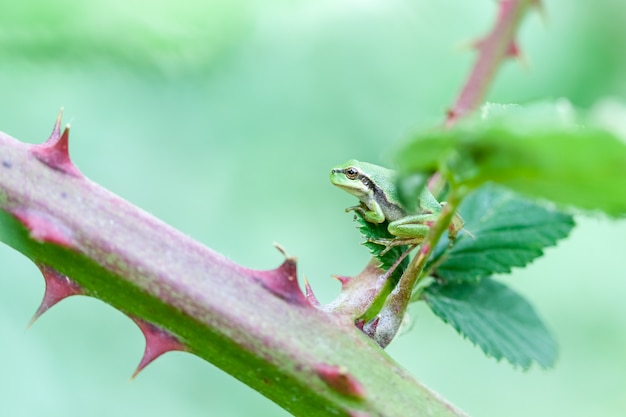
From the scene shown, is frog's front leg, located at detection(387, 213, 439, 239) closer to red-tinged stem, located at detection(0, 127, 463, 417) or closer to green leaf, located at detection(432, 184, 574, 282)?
green leaf, located at detection(432, 184, 574, 282)

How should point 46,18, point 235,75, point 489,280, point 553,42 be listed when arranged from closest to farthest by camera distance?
point 489,280
point 46,18
point 235,75
point 553,42

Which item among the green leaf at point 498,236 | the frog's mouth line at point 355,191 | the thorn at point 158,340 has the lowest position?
the thorn at point 158,340

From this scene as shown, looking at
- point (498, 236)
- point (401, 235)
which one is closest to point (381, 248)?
point (401, 235)

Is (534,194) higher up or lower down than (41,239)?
higher up

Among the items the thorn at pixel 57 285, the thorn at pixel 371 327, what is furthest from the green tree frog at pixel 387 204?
the thorn at pixel 57 285

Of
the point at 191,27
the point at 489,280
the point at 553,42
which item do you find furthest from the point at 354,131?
the point at 489,280

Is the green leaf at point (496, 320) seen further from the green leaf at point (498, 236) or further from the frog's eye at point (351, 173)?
the frog's eye at point (351, 173)

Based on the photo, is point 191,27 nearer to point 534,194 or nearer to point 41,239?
point 41,239
